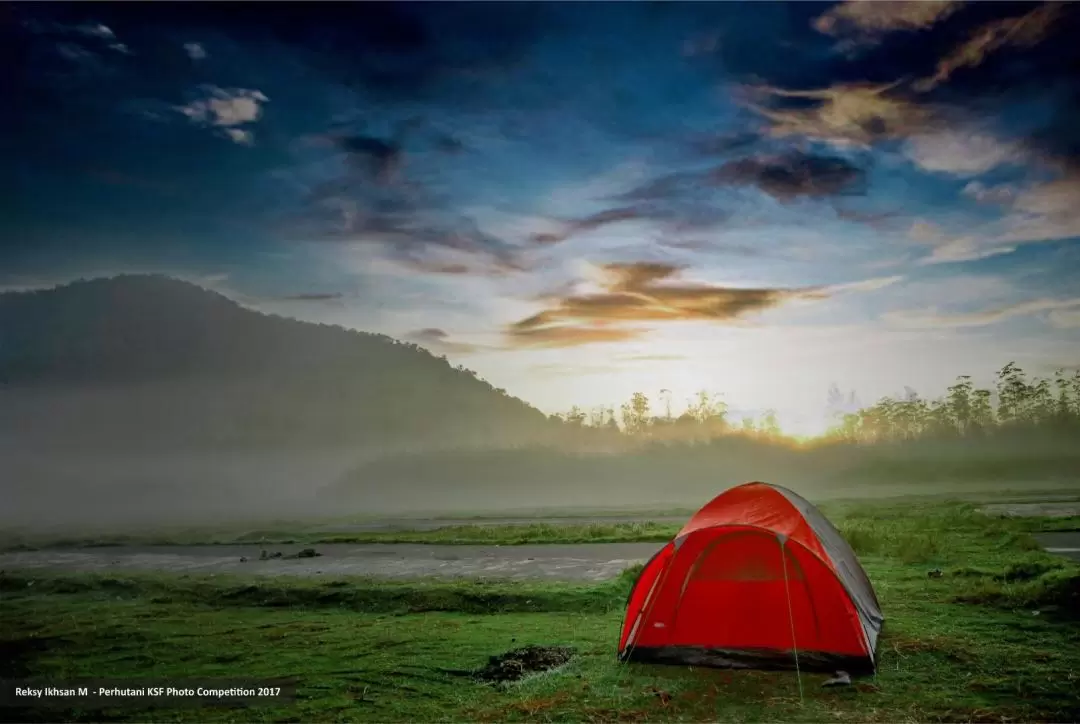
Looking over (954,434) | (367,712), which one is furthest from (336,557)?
(954,434)

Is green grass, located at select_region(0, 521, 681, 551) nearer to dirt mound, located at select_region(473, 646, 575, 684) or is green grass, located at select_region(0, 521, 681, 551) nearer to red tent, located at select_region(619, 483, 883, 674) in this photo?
dirt mound, located at select_region(473, 646, 575, 684)

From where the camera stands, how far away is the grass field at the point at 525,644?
9.78 m

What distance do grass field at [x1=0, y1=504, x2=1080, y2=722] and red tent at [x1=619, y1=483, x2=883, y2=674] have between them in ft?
1.47

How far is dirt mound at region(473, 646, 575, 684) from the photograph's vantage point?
40.0 feet

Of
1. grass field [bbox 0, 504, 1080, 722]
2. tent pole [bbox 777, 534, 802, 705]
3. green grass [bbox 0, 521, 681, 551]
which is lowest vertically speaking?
green grass [bbox 0, 521, 681, 551]

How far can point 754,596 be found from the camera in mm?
11984

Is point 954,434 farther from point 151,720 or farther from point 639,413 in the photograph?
point 151,720

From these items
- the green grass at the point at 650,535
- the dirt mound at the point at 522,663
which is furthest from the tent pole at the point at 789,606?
the green grass at the point at 650,535

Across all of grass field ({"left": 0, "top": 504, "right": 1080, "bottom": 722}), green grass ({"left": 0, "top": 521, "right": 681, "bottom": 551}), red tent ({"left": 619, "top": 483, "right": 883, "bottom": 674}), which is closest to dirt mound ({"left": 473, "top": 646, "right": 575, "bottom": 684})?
grass field ({"left": 0, "top": 504, "right": 1080, "bottom": 722})

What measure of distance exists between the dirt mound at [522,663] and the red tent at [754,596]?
160 cm

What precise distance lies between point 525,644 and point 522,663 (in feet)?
5.78

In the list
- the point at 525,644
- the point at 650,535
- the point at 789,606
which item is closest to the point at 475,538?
the point at 650,535

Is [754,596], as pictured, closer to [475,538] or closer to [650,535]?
[650,535]

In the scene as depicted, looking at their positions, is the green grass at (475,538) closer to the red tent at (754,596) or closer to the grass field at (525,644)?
the grass field at (525,644)
